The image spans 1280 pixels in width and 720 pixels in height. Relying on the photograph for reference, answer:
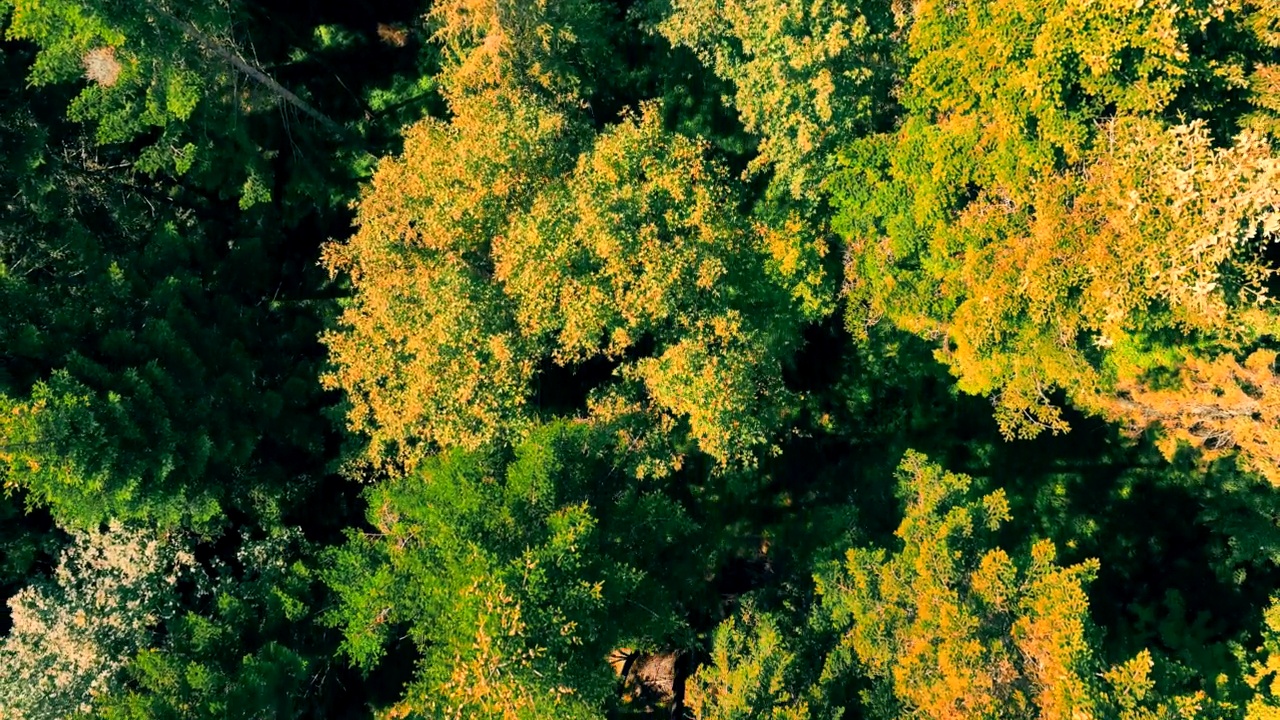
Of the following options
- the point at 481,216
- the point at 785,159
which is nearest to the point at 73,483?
the point at 481,216

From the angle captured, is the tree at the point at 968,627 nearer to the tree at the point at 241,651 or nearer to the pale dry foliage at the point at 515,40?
the tree at the point at 241,651

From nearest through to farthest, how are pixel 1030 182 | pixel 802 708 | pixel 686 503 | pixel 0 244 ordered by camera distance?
pixel 802 708, pixel 1030 182, pixel 0 244, pixel 686 503

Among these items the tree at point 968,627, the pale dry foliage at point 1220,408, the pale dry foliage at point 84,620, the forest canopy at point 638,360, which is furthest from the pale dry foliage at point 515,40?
the pale dry foliage at point 1220,408

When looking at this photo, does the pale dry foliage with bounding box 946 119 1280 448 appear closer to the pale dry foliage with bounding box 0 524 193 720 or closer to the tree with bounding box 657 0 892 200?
the tree with bounding box 657 0 892 200

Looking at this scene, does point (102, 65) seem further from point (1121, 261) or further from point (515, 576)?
point (1121, 261)

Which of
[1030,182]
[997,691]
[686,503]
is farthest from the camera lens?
[686,503]

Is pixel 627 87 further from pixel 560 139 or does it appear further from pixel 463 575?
pixel 463 575

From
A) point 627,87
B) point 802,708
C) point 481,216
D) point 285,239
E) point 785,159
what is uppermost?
point 627,87
